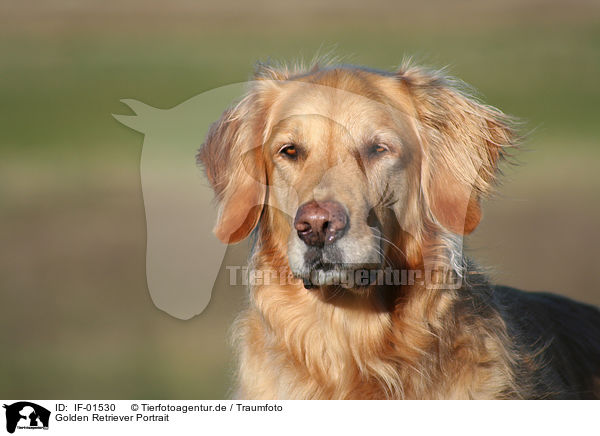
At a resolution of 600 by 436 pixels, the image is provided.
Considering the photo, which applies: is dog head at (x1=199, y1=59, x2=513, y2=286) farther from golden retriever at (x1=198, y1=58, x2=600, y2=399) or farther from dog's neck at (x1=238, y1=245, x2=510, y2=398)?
dog's neck at (x1=238, y1=245, x2=510, y2=398)

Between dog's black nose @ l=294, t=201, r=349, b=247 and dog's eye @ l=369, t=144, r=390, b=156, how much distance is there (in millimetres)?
385

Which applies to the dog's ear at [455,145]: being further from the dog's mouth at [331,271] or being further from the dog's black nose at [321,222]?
the dog's black nose at [321,222]

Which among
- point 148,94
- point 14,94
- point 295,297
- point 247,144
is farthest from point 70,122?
point 295,297

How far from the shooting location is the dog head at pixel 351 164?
2908mm

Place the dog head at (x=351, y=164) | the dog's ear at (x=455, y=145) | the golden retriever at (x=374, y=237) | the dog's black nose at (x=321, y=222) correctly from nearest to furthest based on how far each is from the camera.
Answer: the dog's black nose at (x=321, y=222)
the dog head at (x=351, y=164)
the golden retriever at (x=374, y=237)
the dog's ear at (x=455, y=145)

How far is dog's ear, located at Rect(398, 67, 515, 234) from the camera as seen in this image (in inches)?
129

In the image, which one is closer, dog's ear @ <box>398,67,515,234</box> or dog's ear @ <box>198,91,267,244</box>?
dog's ear @ <box>398,67,515,234</box>

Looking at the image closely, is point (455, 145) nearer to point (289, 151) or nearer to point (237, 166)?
point (289, 151)

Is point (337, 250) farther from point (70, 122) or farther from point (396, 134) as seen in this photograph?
point (70, 122)

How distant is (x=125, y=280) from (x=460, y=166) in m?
3.11
